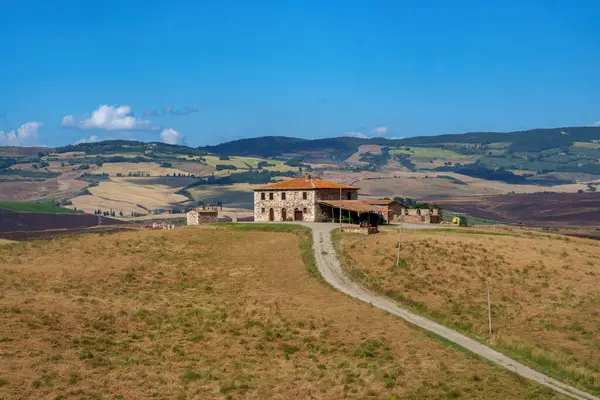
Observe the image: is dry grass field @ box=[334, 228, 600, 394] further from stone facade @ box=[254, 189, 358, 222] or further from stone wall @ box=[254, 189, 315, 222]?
stone wall @ box=[254, 189, 315, 222]

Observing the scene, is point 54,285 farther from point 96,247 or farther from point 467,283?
point 467,283

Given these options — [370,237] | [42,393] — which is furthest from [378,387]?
[370,237]

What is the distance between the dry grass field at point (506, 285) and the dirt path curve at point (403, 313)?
1382mm

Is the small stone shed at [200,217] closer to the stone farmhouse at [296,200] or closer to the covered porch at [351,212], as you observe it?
the stone farmhouse at [296,200]

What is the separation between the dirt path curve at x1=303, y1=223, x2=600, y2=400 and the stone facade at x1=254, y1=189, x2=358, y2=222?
1409 centimetres

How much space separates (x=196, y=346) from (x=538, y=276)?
129 feet

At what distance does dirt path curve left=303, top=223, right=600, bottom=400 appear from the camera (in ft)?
132

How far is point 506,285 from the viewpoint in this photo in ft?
222

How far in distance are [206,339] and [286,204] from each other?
59.7 metres

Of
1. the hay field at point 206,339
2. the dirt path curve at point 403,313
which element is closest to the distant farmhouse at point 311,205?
the dirt path curve at point 403,313

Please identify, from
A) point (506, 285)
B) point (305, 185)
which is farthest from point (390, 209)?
point (506, 285)

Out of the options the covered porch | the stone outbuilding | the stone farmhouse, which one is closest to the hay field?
the covered porch

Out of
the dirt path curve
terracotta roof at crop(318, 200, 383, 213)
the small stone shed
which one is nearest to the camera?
the dirt path curve

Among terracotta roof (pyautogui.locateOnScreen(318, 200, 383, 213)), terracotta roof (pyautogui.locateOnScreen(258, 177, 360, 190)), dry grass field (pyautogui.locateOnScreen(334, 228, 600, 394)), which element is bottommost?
dry grass field (pyautogui.locateOnScreen(334, 228, 600, 394))
